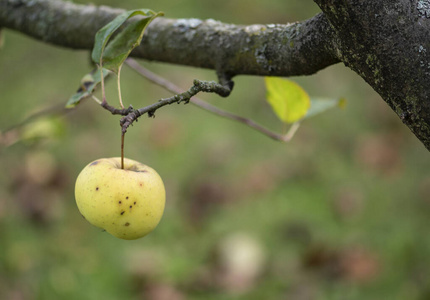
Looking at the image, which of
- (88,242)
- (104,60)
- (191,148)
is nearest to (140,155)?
(191,148)

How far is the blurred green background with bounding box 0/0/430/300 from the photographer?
1.39m

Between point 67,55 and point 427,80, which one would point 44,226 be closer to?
point 67,55

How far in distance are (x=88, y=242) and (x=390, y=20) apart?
1.30 meters

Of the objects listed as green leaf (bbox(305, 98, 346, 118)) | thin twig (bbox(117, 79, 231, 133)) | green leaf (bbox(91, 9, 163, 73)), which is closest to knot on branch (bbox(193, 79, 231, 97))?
thin twig (bbox(117, 79, 231, 133))

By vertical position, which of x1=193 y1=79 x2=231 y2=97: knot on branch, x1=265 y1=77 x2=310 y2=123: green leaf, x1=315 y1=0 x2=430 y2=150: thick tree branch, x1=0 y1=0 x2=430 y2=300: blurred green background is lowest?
x1=0 y1=0 x2=430 y2=300: blurred green background

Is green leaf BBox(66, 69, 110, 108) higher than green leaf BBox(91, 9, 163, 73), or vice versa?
green leaf BBox(91, 9, 163, 73)

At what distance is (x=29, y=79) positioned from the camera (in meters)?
2.16

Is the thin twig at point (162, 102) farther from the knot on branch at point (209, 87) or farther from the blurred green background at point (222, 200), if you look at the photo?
the blurred green background at point (222, 200)

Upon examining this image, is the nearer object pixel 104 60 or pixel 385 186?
pixel 104 60

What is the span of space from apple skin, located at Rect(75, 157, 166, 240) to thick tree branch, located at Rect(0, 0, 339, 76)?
217mm

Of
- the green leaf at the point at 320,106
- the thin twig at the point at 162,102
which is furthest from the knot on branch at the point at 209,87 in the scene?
the green leaf at the point at 320,106

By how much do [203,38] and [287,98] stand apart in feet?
0.64

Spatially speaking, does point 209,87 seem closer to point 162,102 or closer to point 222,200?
point 162,102

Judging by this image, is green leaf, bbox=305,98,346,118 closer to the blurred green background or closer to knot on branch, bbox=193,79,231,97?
knot on branch, bbox=193,79,231,97
